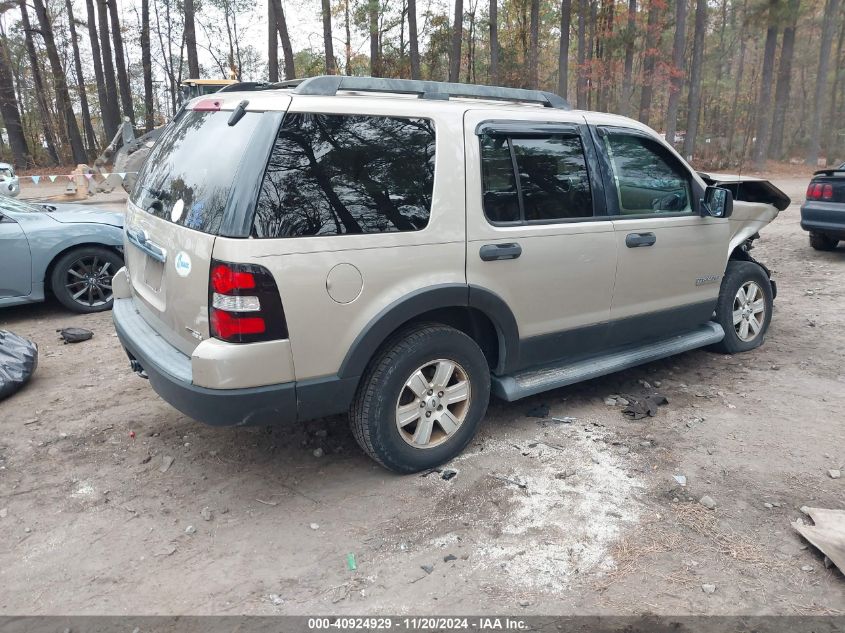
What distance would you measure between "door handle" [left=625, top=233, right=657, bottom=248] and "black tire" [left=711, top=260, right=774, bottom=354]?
117 cm

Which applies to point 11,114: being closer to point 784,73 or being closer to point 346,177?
point 346,177

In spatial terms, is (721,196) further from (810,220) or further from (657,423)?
(810,220)

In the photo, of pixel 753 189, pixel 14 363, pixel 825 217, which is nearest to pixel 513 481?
pixel 14 363

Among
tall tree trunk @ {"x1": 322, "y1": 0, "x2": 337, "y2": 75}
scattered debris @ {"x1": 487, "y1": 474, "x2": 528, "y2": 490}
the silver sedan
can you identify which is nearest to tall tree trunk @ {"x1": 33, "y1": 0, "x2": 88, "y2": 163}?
tall tree trunk @ {"x1": 322, "y1": 0, "x2": 337, "y2": 75}

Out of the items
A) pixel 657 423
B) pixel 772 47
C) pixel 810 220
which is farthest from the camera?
pixel 772 47

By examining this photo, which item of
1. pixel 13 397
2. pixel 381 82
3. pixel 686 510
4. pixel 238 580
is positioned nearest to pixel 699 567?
pixel 686 510

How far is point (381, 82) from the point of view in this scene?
3398mm

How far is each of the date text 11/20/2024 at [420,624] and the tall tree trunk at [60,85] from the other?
31.4 m

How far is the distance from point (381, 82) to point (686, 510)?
2.77 meters

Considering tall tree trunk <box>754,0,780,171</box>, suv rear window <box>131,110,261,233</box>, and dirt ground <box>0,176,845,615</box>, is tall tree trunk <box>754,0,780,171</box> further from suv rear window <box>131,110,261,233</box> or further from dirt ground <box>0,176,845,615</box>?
suv rear window <box>131,110,261,233</box>

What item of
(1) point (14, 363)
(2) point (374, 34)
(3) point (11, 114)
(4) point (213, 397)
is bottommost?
(1) point (14, 363)

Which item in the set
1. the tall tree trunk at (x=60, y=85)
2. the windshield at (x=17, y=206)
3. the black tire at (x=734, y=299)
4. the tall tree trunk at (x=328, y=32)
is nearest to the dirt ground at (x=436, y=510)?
the black tire at (x=734, y=299)

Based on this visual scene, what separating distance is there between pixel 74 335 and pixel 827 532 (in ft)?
19.6

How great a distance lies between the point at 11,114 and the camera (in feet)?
89.2
